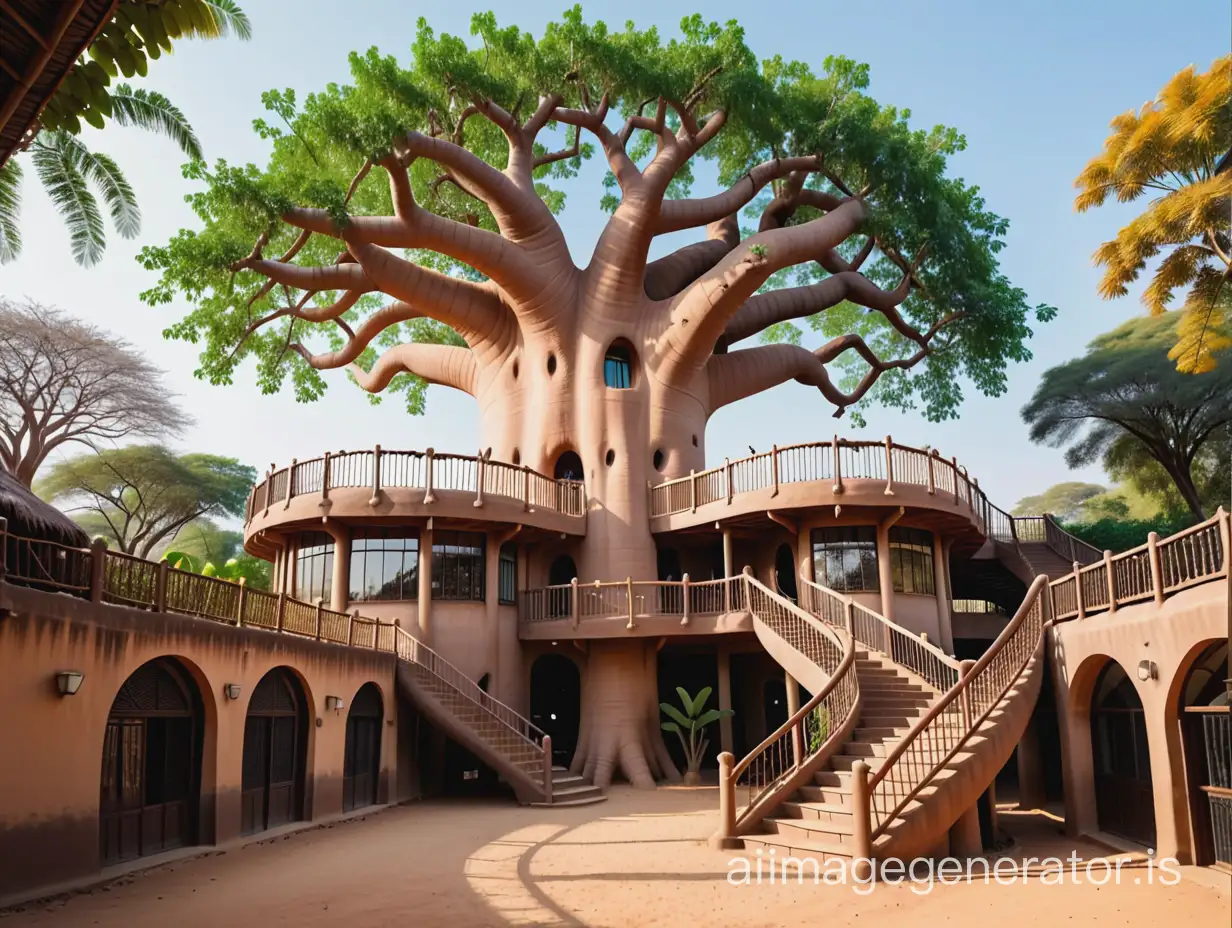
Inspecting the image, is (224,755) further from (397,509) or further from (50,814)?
(397,509)

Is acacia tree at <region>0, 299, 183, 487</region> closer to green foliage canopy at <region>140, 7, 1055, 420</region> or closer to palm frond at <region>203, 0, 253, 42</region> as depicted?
green foliage canopy at <region>140, 7, 1055, 420</region>

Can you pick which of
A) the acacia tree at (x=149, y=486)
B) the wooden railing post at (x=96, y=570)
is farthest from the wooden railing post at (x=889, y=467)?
the acacia tree at (x=149, y=486)

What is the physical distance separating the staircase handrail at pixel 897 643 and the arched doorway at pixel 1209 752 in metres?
3.87

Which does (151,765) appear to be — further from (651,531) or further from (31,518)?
(651,531)

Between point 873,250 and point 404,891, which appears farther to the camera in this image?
point 873,250

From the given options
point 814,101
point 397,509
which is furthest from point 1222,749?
point 814,101

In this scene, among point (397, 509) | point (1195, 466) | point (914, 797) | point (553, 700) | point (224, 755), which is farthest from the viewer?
point (1195, 466)

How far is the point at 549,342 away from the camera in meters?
28.0

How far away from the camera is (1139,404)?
34.5 m

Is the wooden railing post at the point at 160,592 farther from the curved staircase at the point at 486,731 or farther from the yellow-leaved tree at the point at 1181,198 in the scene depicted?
the yellow-leaved tree at the point at 1181,198

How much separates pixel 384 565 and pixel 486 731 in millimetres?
5519

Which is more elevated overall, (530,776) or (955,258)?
(955,258)

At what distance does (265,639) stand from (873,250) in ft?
83.2

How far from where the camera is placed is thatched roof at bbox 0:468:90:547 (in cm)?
1270
